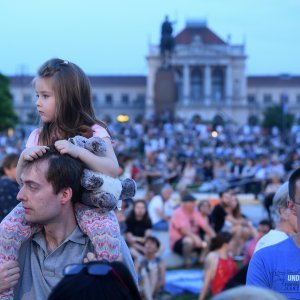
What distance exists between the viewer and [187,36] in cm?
10169

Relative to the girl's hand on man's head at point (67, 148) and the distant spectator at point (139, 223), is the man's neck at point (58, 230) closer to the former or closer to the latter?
the girl's hand on man's head at point (67, 148)

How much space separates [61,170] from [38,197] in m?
0.12

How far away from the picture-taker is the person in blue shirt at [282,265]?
3025mm

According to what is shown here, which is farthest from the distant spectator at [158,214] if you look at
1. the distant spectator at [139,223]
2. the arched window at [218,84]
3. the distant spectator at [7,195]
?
the arched window at [218,84]

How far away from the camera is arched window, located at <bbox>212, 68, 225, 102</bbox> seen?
99.1 meters

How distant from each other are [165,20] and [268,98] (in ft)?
239

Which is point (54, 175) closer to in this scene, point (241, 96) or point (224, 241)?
point (224, 241)

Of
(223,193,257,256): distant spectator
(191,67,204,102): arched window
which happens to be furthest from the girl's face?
(191,67,204,102): arched window

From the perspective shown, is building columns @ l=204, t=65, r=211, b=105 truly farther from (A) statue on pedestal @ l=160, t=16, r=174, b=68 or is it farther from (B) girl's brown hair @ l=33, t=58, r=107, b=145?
(B) girl's brown hair @ l=33, t=58, r=107, b=145

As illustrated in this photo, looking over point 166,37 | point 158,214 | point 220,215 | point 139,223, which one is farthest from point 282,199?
point 166,37

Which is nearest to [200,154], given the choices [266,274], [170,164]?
[170,164]

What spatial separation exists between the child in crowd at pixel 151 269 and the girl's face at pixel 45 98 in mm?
5871

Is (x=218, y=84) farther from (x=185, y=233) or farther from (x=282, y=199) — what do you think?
(x=282, y=199)

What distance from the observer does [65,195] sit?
8.95 ft
